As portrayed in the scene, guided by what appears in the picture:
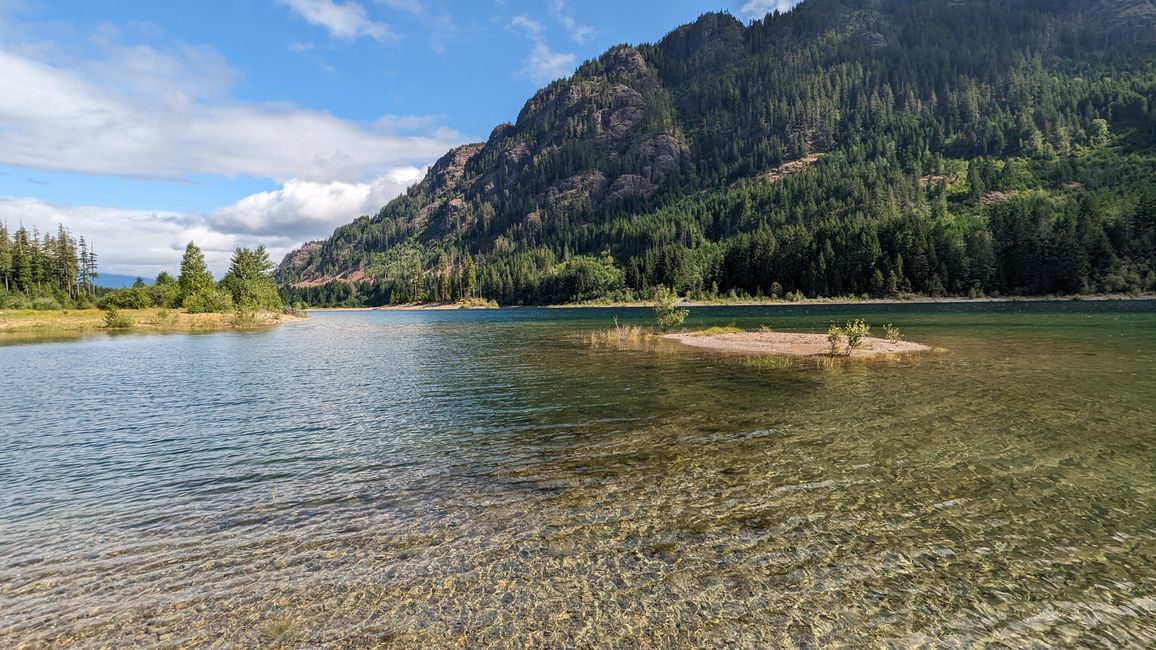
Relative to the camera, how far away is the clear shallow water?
358 inches

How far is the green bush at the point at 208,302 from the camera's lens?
135375mm

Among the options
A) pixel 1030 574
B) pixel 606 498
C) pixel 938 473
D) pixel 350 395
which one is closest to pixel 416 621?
pixel 606 498

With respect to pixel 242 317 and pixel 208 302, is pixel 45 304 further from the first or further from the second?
pixel 242 317

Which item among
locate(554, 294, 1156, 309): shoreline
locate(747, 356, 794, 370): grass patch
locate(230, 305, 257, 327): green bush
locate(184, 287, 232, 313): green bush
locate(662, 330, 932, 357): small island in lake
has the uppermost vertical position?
locate(184, 287, 232, 313): green bush

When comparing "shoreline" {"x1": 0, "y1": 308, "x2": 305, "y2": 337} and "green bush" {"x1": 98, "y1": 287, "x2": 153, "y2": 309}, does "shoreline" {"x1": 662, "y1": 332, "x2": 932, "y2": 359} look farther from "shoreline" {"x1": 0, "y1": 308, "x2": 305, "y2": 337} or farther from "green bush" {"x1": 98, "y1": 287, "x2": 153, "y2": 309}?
"green bush" {"x1": 98, "y1": 287, "x2": 153, "y2": 309}

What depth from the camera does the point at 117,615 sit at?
9.39 meters

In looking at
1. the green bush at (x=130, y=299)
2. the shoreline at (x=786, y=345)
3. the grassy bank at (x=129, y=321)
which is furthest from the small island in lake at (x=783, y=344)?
the green bush at (x=130, y=299)

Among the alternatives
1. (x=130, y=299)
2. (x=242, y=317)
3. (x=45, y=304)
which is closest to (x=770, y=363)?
(x=242, y=317)

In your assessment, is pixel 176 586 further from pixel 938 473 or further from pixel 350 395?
pixel 350 395

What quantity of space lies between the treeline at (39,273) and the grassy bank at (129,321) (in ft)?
52.4

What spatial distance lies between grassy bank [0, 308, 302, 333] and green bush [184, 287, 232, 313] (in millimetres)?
4868

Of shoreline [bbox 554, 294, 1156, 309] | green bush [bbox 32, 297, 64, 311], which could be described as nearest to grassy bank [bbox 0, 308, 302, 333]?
green bush [bbox 32, 297, 64, 311]

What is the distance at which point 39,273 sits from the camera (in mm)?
157250

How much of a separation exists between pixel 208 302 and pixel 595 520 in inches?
6187
